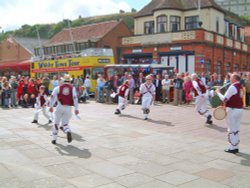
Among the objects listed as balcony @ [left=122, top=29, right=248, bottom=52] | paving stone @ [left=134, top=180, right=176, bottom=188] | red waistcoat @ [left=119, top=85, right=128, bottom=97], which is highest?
balcony @ [left=122, top=29, right=248, bottom=52]

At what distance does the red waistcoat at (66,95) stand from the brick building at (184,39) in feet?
75.8

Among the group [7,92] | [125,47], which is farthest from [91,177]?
[125,47]

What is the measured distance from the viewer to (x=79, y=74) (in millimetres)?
23953

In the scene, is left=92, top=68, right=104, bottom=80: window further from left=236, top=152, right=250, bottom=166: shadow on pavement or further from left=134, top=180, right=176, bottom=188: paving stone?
left=134, top=180, right=176, bottom=188: paving stone

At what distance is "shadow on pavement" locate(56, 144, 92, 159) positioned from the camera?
7414 millimetres

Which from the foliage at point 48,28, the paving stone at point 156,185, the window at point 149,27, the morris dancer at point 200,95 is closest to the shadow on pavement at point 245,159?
the paving stone at point 156,185

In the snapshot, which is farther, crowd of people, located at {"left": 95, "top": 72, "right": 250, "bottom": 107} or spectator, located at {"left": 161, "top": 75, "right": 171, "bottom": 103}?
spectator, located at {"left": 161, "top": 75, "right": 171, "bottom": 103}

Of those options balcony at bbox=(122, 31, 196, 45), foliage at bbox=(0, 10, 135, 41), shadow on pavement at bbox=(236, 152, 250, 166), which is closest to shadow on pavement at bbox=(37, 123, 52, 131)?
shadow on pavement at bbox=(236, 152, 250, 166)

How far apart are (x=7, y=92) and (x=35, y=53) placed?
3514 cm

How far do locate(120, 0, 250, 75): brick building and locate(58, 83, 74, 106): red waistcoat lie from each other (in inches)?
910

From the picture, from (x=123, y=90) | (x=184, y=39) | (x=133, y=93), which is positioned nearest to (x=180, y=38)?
(x=184, y=39)

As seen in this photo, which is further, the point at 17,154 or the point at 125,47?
the point at 125,47

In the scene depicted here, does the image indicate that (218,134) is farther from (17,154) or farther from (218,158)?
(17,154)

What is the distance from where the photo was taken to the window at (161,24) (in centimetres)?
3469
